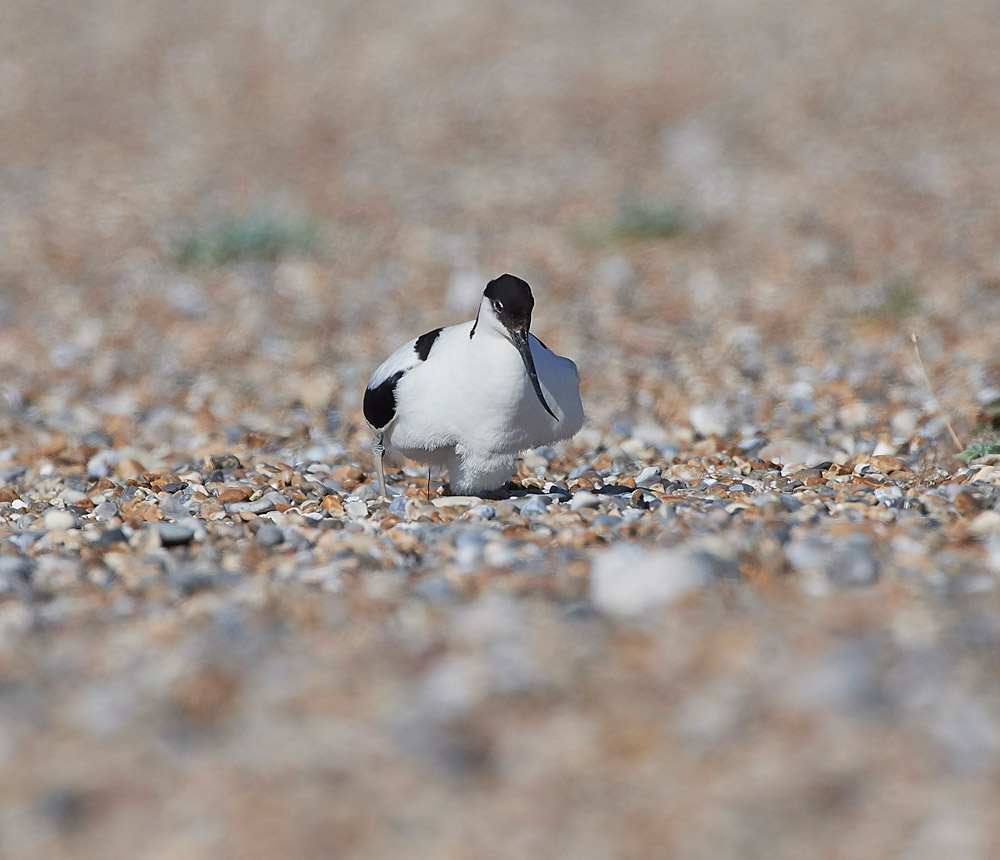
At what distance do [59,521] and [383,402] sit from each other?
1.30 meters

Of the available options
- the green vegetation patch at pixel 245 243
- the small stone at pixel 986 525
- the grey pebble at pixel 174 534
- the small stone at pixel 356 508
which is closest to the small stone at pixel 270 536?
the grey pebble at pixel 174 534

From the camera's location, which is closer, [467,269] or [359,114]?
[467,269]

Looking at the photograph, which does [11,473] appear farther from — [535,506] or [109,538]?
[535,506]

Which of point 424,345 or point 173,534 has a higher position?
point 424,345

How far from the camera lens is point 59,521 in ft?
15.1

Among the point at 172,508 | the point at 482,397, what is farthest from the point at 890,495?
the point at 172,508

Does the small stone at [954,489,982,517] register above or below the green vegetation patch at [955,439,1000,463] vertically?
below

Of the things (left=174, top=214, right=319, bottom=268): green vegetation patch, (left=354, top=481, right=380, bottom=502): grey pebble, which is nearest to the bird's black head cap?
(left=354, top=481, right=380, bottom=502): grey pebble

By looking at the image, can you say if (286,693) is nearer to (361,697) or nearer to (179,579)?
(361,697)

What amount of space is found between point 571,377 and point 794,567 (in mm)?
1574

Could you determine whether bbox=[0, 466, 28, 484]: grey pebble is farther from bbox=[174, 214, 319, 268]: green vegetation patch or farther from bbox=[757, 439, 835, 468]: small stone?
bbox=[174, 214, 319, 268]: green vegetation patch

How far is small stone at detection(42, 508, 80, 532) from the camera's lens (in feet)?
15.0

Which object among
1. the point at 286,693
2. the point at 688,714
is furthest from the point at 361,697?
the point at 688,714

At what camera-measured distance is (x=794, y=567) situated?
362 cm
